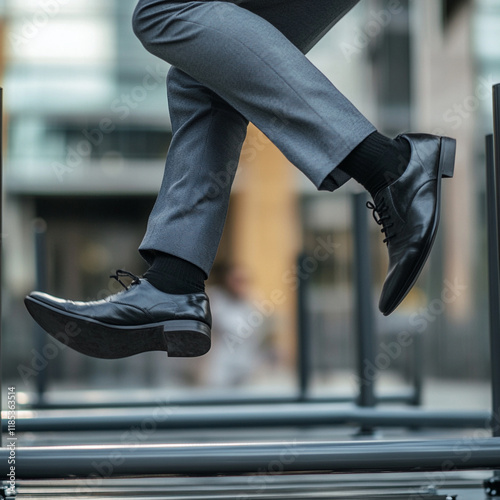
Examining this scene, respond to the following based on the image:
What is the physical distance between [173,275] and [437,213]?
1.41 feet

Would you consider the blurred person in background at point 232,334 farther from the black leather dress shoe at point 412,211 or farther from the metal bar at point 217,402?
the black leather dress shoe at point 412,211

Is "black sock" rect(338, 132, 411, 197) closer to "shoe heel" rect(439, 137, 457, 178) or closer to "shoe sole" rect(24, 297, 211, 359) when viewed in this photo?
"shoe heel" rect(439, 137, 457, 178)

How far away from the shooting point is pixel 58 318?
3.98 feet

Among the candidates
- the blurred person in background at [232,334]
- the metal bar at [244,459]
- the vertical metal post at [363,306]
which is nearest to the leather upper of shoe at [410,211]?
the metal bar at [244,459]

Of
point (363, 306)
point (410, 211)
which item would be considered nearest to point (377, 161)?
point (410, 211)

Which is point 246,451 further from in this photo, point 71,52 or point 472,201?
point 71,52

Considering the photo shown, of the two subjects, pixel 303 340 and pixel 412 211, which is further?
pixel 303 340

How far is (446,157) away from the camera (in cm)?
125

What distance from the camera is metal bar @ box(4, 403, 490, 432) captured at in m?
2.24

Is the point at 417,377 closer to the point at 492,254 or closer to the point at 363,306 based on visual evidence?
the point at 363,306

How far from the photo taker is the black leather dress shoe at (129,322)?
47.9 inches

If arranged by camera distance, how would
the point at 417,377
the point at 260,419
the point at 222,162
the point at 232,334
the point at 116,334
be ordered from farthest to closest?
the point at 232,334 → the point at 417,377 → the point at 260,419 → the point at 222,162 → the point at 116,334

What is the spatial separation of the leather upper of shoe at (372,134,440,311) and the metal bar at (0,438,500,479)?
0.22m

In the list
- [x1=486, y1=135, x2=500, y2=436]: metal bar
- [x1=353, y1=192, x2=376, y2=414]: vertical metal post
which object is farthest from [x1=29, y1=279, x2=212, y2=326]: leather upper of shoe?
[x1=353, y1=192, x2=376, y2=414]: vertical metal post
